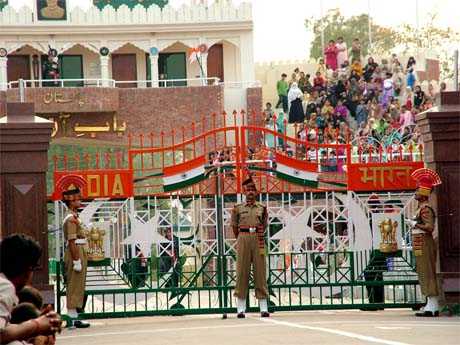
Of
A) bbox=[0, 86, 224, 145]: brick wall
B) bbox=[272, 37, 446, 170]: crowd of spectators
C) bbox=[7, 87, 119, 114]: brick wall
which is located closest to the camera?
bbox=[272, 37, 446, 170]: crowd of spectators

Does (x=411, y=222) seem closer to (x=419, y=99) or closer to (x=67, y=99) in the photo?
(x=419, y=99)

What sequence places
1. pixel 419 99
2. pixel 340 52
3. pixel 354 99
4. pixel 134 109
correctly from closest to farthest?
pixel 419 99 < pixel 354 99 < pixel 340 52 < pixel 134 109

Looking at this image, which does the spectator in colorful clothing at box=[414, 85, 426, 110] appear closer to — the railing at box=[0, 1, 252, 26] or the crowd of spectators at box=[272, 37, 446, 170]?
the crowd of spectators at box=[272, 37, 446, 170]

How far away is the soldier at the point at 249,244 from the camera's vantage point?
59.6 feet

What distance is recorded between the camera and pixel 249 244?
18266 mm

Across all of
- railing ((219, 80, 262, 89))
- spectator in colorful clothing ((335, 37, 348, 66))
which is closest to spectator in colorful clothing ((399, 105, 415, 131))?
spectator in colorful clothing ((335, 37, 348, 66))

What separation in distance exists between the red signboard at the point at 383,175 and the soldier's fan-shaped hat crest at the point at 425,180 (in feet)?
2.72

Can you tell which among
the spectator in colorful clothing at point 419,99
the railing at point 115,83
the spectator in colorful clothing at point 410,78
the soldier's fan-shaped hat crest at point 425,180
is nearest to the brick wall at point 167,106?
the railing at point 115,83

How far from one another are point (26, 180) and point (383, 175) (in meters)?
4.27

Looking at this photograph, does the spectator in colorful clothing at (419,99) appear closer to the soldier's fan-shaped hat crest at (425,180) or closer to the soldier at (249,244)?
the soldier's fan-shaped hat crest at (425,180)

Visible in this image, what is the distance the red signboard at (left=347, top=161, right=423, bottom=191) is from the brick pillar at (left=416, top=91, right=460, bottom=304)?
50 centimetres

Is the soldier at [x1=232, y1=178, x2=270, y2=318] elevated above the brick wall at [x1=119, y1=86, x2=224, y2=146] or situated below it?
below

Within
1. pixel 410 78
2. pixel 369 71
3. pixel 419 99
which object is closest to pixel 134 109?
pixel 369 71

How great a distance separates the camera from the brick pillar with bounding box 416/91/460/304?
18.4m
